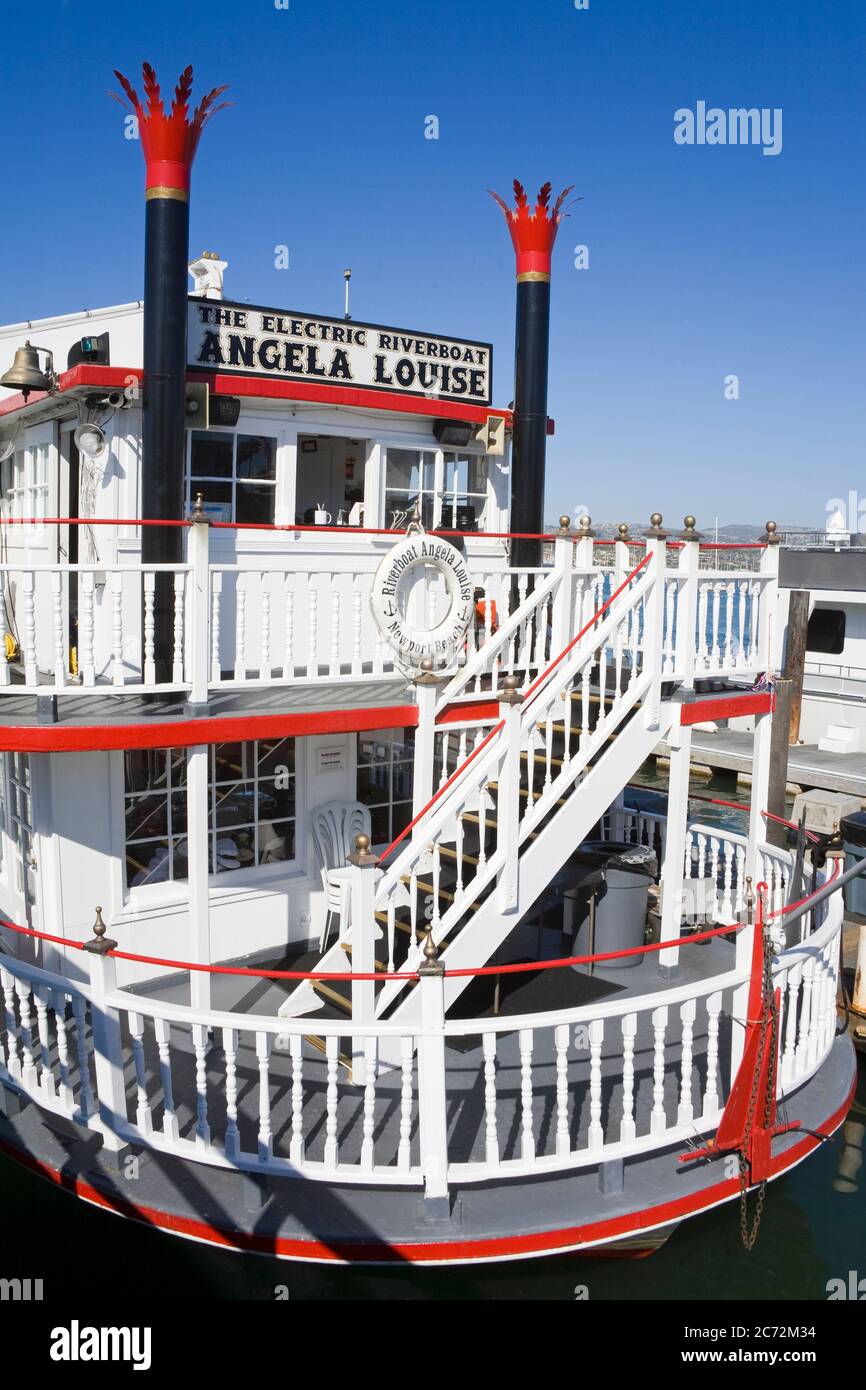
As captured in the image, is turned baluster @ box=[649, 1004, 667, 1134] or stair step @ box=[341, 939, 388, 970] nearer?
turned baluster @ box=[649, 1004, 667, 1134]

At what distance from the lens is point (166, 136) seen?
282 inches

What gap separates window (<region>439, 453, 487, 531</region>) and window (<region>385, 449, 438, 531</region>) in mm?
172

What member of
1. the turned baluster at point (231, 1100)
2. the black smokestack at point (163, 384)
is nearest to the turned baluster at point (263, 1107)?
the turned baluster at point (231, 1100)

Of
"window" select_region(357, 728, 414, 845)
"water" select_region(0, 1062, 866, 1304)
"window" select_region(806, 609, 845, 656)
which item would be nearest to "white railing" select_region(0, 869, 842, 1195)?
"water" select_region(0, 1062, 866, 1304)

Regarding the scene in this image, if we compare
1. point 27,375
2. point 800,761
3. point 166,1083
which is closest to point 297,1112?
point 166,1083

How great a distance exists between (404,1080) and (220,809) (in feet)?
12.9

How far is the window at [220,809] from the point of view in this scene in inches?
313

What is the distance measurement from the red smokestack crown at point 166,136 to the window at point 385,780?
4460mm

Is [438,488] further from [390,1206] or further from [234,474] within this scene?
[390,1206]

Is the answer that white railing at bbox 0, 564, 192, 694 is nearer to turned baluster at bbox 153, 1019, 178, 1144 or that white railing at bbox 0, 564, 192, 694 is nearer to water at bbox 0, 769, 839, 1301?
turned baluster at bbox 153, 1019, 178, 1144

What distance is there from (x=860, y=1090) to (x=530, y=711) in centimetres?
471

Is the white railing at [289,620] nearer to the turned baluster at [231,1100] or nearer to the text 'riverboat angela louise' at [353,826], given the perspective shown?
the text 'riverboat angela louise' at [353,826]

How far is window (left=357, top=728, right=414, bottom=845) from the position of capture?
9.20 meters
